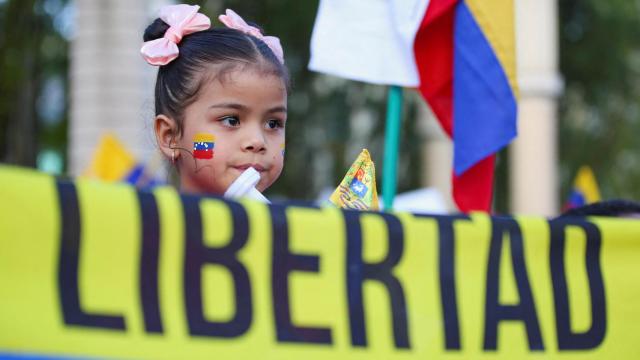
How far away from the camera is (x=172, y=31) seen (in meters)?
2.76

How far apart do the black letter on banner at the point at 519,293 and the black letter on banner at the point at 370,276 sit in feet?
0.61

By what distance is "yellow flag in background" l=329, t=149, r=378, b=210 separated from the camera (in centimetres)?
248

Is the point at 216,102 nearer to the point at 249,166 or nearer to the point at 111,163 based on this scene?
the point at 249,166

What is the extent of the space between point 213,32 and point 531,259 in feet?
3.43

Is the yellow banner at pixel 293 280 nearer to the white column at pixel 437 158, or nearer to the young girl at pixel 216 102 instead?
the young girl at pixel 216 102

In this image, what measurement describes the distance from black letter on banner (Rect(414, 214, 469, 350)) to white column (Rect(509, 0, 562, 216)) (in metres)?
10.00

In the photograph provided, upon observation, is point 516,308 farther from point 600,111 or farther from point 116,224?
point 600,111

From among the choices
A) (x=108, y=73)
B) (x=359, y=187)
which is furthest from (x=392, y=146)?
(x=108, y=73)

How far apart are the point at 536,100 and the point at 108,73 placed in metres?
4.47

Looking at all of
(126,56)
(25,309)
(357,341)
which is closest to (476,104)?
(357,341)

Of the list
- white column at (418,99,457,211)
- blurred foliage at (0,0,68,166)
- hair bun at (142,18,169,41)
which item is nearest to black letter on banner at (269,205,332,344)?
hair bun at (142,18,169,41)

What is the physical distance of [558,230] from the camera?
2145mm

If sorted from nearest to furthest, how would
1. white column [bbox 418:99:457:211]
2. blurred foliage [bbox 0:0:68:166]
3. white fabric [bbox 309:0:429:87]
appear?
1. white fabric [bbox 309:0:429:87]
2. blurred foliage [bbox 0:0:68:166]
3. white column [bbox 418:99:457:211]

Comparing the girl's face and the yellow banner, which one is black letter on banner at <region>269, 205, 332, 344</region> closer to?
the yellow banner
